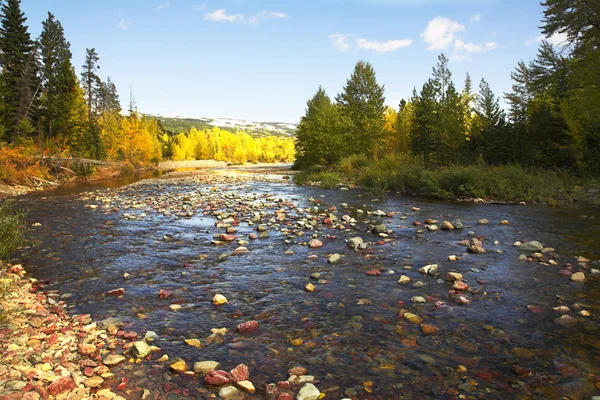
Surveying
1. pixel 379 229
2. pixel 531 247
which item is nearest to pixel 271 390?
pixel 379 229

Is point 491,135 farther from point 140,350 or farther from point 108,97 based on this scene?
point 108,97

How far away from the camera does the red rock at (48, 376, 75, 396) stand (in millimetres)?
3277

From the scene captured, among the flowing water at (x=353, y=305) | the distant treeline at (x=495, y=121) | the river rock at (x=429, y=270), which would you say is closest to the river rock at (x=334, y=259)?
the flowing water at (x=353, y=305)

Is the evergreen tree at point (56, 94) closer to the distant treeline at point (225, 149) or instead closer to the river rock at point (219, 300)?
the river rock at point (219, 300)

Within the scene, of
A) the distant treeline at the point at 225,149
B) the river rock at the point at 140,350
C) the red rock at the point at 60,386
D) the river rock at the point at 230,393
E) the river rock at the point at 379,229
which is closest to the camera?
the red rock at the point at 60,386

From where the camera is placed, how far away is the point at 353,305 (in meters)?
5.67

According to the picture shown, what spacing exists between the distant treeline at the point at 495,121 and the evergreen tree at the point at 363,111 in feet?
0.39

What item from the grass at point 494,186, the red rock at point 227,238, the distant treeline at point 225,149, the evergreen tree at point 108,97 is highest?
the evergreen tree at point 108,97

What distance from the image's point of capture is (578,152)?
2475 centimetres

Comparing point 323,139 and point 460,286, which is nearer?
point 460,286

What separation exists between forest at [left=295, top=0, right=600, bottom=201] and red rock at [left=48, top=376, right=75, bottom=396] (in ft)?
62.9

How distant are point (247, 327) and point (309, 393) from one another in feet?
5.58

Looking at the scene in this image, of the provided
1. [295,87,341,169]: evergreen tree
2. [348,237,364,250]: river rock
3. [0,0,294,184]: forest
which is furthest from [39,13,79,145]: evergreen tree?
[348,237,364,250]: river rock

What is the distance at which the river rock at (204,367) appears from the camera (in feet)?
12.6
